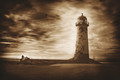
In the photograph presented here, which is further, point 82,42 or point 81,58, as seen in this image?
point 82,42

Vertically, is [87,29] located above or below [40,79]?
above

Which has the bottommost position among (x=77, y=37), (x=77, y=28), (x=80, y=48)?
(x=80, y=48)

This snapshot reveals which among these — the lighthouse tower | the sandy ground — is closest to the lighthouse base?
the lighthouse tower

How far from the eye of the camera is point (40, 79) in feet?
37.0

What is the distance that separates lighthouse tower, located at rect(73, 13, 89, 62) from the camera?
88.0ft

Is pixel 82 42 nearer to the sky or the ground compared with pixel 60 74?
nearer to the sky

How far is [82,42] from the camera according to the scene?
2712 centimetres

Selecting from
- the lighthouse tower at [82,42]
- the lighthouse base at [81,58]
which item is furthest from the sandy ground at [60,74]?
the lighthouse tower at [82,42]

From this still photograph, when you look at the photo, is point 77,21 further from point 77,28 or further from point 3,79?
point 3,79

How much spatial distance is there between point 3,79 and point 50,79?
3740 mm

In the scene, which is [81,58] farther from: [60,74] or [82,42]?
[60,74]

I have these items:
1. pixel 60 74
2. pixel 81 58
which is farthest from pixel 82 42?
pixel 60 74

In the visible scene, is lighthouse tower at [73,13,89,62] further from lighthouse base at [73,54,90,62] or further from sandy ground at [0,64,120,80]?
sandy ground at [0,64,120,80]

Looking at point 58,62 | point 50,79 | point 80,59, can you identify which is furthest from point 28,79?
point 58,62
